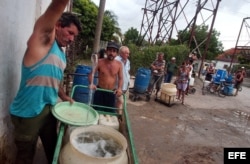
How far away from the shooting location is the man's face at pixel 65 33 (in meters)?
2.30

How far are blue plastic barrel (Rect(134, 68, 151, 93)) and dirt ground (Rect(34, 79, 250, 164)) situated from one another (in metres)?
0.49

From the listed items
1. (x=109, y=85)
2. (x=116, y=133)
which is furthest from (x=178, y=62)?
(x=116, y=133)

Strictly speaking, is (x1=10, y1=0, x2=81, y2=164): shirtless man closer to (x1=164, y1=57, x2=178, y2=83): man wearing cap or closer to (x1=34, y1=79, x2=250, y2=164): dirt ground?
(x1=34, y1=79, x2=250, y2=164): dirt ground

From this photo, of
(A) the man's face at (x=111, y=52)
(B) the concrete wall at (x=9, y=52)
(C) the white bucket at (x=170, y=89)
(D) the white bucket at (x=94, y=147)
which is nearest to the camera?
(D) the white bucket at (x=94, y=147)

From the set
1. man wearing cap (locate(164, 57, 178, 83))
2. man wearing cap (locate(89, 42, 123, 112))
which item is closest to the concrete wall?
man wearing cap (locate(89, 42, 123, 112))

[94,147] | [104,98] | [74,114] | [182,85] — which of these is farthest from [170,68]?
[94,147]

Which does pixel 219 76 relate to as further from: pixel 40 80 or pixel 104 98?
pixel 40 80

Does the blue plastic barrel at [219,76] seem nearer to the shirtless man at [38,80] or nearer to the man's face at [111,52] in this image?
the man's face at [111,52]

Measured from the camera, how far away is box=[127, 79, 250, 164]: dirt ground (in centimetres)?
489

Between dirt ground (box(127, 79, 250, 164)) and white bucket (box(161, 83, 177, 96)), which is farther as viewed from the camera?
white bucket (box(161, 83, 177, 96))

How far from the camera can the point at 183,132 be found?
20.9 feet

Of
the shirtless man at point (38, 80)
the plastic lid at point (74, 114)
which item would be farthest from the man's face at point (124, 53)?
the shirtless man at point (38, 80)

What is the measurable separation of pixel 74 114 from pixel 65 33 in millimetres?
898

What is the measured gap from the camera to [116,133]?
2.49 m
